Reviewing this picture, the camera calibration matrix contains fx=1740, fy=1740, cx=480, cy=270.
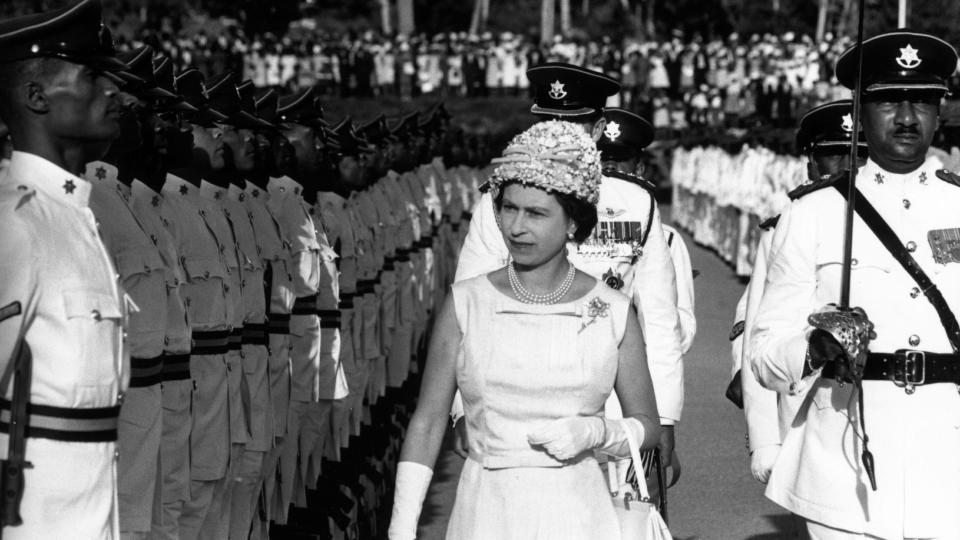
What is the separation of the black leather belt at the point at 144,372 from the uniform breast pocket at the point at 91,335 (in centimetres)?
188

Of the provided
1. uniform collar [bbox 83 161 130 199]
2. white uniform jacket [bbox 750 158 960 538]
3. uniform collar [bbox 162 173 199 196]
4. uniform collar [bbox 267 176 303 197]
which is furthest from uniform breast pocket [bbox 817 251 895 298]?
uniform collar [bbox 267 176 303 197]

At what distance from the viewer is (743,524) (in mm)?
9359

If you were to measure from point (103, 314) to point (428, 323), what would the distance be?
12.7 meters

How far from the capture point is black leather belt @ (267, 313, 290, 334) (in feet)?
28.5

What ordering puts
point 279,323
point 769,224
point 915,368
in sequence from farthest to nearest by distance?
point 279,323 < point 769,224 < point 915,368

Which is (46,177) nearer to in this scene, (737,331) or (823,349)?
(823,349)

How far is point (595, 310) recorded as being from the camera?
4676 mm

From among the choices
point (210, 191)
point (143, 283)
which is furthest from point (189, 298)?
point (210, 191)

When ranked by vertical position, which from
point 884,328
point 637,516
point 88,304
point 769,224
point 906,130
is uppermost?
point 906,130

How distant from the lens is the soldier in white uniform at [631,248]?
675cm

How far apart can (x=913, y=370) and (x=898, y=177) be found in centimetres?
61

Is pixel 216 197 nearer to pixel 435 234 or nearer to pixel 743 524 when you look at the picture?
pixel 743 524

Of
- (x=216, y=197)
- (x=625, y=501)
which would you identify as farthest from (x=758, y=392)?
(x=216, y=197)

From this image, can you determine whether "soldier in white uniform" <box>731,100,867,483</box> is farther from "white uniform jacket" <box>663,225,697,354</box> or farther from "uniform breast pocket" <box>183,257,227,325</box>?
"uniform breast pocket" <box>183,257,227,325</box>
